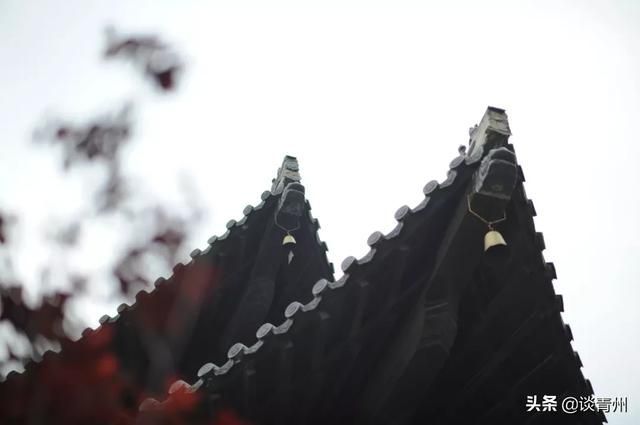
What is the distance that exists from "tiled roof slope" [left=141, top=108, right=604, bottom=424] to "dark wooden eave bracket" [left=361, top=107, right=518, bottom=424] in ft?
0.08

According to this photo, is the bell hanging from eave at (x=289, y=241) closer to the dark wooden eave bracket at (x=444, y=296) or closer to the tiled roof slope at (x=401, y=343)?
the tiled roof slope at (x=401, y=343)

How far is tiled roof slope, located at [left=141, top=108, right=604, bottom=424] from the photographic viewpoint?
5406mm

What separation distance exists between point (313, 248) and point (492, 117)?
3.16 m

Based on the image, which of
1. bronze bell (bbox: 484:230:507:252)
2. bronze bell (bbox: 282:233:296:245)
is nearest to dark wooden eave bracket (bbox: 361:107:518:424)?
bronze bell (bbox: 484:230:507:252)

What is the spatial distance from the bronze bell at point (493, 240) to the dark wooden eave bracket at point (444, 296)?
0.55 feet

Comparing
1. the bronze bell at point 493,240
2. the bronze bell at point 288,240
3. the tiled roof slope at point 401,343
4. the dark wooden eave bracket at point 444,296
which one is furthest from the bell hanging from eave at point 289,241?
the bronze bell at point 493,240

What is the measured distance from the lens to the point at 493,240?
5512 mm

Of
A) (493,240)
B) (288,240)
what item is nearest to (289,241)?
(288,240)

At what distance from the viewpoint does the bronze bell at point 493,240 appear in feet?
18.0

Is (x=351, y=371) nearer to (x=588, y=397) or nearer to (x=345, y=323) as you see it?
(x=345, y=323)

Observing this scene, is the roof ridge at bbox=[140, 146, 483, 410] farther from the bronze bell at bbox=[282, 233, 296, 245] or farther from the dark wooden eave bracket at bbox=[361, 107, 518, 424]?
the bronze bell at bbox=[282, 233, 296, 245]

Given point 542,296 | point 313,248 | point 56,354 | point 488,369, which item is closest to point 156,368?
point 56,354

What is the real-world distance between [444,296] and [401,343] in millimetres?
590

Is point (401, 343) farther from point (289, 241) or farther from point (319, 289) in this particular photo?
point (289, 241)
